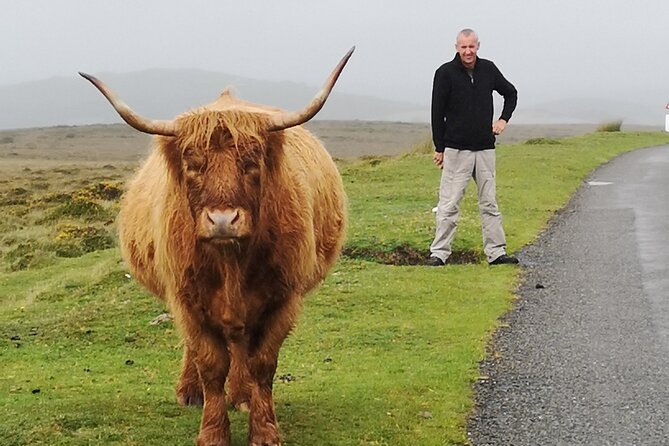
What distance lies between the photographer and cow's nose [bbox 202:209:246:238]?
489 centimetres

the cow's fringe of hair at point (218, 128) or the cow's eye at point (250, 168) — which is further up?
the cow's fringe of hair at point (218, 128)

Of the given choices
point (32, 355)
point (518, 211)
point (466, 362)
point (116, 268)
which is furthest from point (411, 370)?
point (518, 211)

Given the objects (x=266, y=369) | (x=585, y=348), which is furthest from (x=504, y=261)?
(x=266, y=369)

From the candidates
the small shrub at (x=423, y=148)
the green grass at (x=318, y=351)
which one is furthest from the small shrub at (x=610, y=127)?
the green grass at (x=318, y=351)

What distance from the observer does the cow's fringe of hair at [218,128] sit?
5117 mm

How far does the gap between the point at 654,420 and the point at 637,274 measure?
5.25 metres

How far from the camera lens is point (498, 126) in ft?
39.9

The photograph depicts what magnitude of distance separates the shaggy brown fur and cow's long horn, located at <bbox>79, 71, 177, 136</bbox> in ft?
0.25

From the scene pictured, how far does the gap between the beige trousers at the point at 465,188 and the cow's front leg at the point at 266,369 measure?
6.44 metres

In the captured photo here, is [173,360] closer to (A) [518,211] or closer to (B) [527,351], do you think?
(B) [527,351]

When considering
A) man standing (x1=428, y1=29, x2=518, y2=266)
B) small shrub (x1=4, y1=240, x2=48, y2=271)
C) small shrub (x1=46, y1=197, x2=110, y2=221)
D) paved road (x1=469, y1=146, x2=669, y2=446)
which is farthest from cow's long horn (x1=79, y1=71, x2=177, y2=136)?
small shrub (x1=46, y1=197, x2=110, y2=221)

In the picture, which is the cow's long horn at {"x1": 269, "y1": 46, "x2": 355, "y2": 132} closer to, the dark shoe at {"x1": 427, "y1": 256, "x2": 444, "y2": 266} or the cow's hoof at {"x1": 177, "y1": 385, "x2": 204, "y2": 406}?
the cow's hoof at {"x1": 177, "y1": 385, "x2": 204, "y2": 406}

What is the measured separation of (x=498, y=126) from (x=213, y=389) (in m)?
7.17

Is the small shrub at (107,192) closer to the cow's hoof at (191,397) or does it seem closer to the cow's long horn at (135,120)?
the cow's hoof at (191,397)
